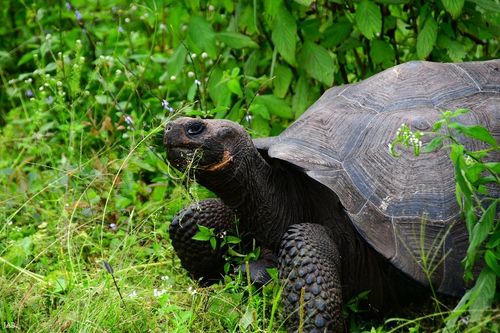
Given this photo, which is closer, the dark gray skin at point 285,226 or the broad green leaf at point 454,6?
the dark gray skin at point 285,226

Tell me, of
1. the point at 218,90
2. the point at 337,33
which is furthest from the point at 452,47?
the point at 218,90

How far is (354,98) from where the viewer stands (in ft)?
12.8

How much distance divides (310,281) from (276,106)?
165cm

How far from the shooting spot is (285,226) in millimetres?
3820

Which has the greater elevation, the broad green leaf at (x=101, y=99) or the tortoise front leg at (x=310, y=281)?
the tortoise front leg at (x=310, y=281)

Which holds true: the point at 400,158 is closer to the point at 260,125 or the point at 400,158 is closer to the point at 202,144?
the point at 202,144

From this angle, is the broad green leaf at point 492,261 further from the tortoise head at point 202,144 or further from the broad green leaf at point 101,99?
the broad green leaf at point 101,99

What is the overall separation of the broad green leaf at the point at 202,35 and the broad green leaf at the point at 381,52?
0.84 meters

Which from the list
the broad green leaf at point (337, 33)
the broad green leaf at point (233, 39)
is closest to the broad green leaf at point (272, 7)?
the broad green leaf at point (233, 39)

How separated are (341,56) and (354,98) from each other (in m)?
1.17

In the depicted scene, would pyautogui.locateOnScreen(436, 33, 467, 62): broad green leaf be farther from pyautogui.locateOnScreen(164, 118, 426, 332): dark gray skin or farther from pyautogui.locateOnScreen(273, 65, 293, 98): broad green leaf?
pyautogui.locateOnScreen(164, 118, 426, 332): dark gray skin

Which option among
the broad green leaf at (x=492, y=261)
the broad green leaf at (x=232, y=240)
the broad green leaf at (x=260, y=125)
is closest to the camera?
the broad green leaf at (x=492, y=261)

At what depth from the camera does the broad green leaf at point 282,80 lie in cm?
491

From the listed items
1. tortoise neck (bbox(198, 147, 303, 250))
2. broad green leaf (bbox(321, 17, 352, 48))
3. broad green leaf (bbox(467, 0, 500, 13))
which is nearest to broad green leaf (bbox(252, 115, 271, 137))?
broad green leaf (bbox(321, 17, 352, 48))
